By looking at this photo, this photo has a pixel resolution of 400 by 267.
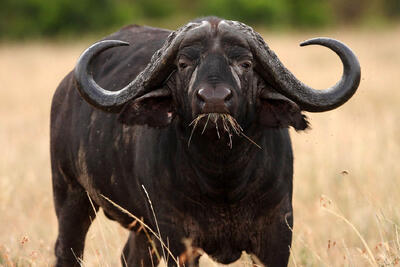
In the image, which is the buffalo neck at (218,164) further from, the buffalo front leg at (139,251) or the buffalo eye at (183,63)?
the buffalo front leg at (139,251)

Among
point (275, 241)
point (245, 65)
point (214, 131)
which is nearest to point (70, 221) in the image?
point (275, 241)

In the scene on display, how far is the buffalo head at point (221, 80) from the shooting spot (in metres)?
4.46

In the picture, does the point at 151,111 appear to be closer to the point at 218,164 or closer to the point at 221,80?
the point at 218,164

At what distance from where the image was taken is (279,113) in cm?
471

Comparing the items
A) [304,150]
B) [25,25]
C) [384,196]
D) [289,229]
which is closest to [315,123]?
[304,150]

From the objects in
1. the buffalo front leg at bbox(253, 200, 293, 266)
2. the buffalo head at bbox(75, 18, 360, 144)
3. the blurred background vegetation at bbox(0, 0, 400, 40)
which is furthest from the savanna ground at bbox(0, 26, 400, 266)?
the blurred background vegetation at bbox(0, 0, 400, 40)

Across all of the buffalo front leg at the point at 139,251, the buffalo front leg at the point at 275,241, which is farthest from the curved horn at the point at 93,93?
the buffalo front leg at the point at 139,251

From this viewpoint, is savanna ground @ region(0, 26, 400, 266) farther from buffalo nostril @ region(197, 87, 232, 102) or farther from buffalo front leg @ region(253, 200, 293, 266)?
buffalo nostril @ region(197, 87, 232, 102)

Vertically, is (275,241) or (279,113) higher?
(279,113)

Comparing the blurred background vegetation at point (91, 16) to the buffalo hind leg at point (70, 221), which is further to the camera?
the blurred background vegetation at point (91, 16)

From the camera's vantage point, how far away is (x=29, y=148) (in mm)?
12734

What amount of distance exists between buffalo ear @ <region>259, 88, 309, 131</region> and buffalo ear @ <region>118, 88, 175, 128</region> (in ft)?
1.89

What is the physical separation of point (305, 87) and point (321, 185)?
14.1ft

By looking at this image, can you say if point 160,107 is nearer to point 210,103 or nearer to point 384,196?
point 210,103
